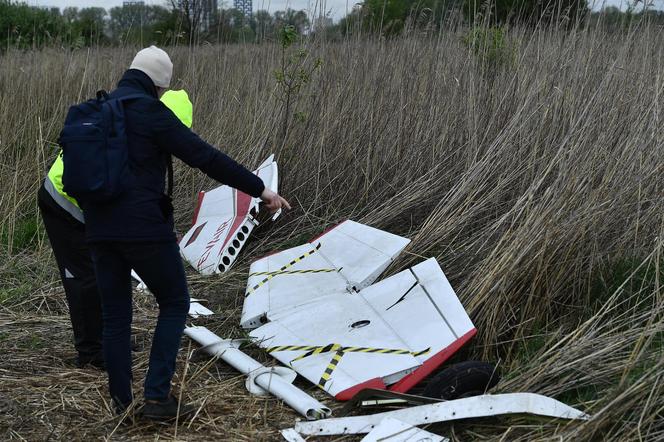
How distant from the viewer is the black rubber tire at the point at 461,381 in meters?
2.99

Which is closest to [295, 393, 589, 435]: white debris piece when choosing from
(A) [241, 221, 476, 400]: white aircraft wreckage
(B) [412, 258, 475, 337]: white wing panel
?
(A) [241, 221, 476, 400]: white aircraft wreckage

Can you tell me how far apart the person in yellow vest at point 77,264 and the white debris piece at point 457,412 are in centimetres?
125

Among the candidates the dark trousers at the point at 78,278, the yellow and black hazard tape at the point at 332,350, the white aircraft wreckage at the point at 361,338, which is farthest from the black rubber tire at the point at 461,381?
the dark trousers at the point at 78,278

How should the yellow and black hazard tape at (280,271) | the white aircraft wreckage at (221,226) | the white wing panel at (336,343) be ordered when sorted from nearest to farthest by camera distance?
1. the white wing panel at (336,343)
2. the yellow and black hazard tape at (280,271)
3. the white aircraft wreckage at (221,226)

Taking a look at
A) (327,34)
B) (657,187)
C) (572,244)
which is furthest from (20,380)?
(327,34)

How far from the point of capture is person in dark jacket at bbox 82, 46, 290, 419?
2.64 metres

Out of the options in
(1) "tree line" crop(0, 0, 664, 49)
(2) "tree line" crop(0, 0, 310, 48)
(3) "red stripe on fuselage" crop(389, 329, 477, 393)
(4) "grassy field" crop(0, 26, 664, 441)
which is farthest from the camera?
(2) "tree line" crop(0, 0, 310, 48)

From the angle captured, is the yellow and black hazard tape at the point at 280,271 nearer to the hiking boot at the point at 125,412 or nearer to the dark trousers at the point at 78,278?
the dark trousers at the point at 78,278

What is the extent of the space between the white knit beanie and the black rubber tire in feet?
5.17

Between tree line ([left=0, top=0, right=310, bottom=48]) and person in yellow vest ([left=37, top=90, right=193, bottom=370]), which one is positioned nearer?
person in yellow vest ([left=37, top=90, right=193, bottom=370])

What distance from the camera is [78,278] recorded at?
3.59 m

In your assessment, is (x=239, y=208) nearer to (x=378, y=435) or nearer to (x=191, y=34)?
(x=378, y=435)

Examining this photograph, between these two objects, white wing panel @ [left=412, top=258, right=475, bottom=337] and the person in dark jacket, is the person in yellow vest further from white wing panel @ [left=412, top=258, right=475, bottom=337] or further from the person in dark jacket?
white wing panel @ [left=412, top=258, right=475, bottom=337]

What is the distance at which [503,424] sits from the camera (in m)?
2.75
